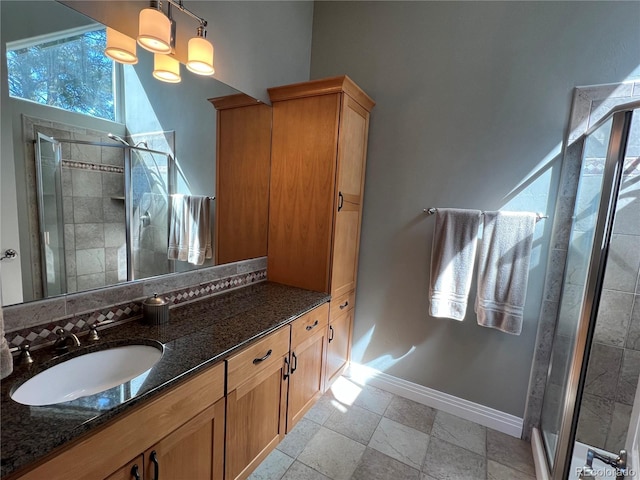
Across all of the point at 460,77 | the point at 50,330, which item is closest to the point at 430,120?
the point at 460,77

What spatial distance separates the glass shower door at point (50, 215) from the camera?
1.11m

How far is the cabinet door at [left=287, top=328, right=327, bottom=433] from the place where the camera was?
169 cm

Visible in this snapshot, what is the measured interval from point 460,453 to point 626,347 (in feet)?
3.56

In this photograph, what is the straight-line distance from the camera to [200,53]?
138 centimetres

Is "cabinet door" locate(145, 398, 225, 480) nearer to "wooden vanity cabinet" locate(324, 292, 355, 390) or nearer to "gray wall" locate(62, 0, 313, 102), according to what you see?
"wooden vanity cabinet" locate(324, 292, 355, 390)

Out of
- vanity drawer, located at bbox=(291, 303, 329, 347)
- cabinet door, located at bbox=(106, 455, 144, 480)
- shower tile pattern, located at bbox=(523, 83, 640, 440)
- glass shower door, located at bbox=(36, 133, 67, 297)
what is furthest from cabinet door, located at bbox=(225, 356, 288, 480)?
shower tile pattern, located at bbox=(523, 83, 640, 440)

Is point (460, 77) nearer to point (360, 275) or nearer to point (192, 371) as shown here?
point (360, 275)

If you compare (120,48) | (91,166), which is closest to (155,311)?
(91,166)

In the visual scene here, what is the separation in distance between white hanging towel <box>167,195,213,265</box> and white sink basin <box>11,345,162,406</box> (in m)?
0.55

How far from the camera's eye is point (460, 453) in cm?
180

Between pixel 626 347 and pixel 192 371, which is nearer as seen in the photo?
pixel 192 371

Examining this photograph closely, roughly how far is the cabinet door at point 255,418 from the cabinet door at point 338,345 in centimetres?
54

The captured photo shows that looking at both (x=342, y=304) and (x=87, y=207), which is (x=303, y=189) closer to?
(x=342, y=304)

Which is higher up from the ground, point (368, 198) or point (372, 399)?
point (368, 198)
